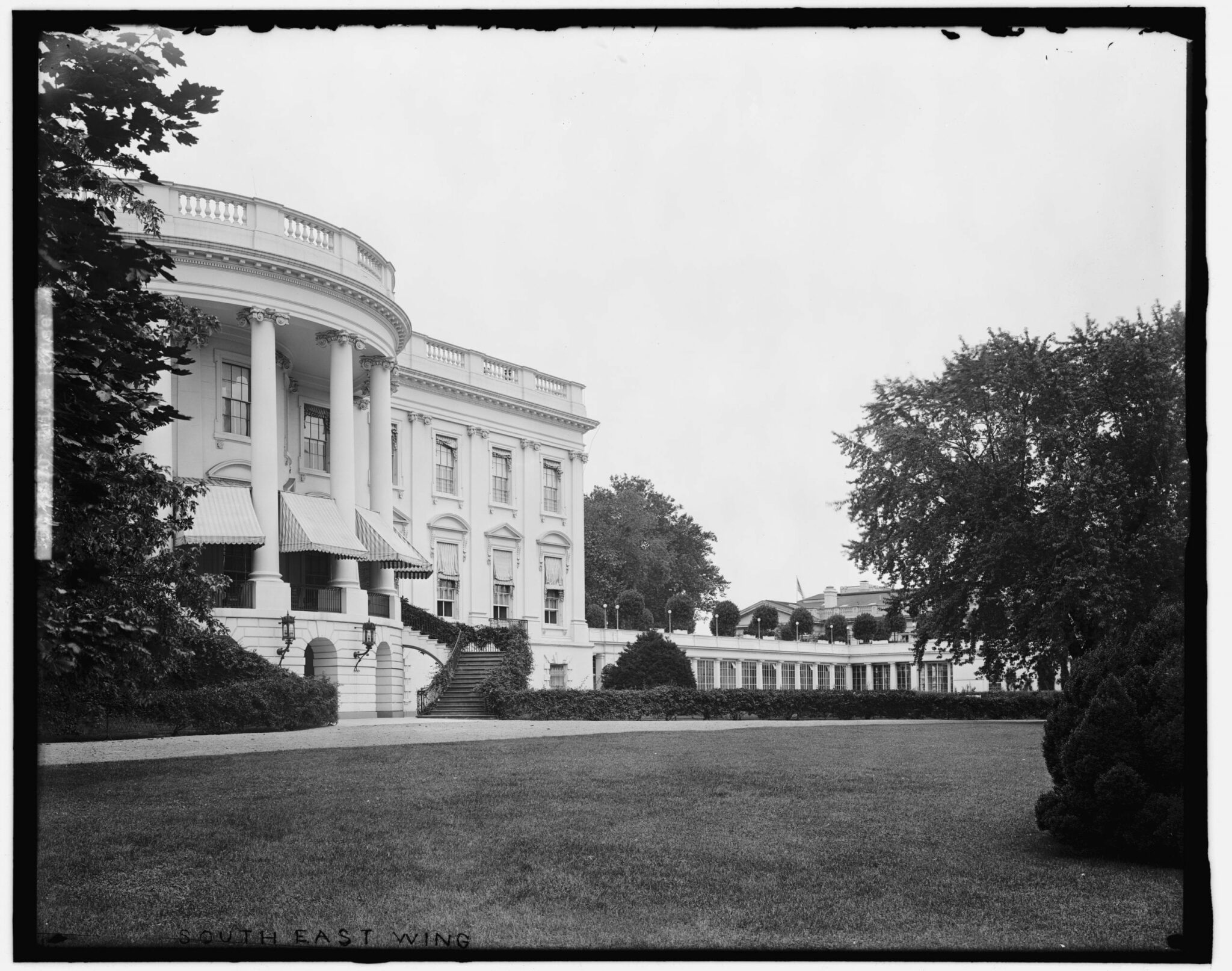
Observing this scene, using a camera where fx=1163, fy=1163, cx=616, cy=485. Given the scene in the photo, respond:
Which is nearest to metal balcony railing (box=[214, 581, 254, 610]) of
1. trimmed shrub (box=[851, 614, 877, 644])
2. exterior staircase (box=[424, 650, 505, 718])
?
exterior staircase (box=[424, 650, 505, 718])

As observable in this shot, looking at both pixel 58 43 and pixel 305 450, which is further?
pixel 305 450

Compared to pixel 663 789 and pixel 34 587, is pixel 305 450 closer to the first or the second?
pixel 663 789

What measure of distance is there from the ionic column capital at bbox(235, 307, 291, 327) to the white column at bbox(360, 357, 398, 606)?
93.0 inches

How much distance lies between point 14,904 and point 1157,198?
7.33 m

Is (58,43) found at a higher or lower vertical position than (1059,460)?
higher

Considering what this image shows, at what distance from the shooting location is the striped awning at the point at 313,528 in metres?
17.2

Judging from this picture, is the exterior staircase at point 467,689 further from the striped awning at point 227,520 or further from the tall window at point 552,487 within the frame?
the tall window at point 552,487

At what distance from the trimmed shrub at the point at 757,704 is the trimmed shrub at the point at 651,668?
80cm

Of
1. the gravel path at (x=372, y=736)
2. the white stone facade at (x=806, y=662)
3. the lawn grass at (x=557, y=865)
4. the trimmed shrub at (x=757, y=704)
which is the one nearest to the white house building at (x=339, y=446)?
the gravel path at (x=372, y=736)

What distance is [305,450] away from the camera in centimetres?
1984

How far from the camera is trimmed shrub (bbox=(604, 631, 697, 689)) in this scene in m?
29.9

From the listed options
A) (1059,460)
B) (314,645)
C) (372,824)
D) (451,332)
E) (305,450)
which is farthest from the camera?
(305,450)

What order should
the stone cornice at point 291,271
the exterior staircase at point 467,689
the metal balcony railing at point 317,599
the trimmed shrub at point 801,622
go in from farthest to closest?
the exterior staircase at point 467,689, the trimmed shrub at point 801,622, the stone cornice at point 291,271, the metal balcony railing at point 317,599

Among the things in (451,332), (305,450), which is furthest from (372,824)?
(305,450)
